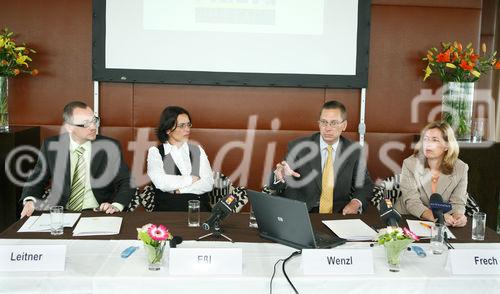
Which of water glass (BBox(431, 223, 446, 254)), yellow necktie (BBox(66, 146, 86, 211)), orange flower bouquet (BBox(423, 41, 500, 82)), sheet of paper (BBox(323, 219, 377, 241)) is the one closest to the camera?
water glass (BBox(431, 223, 446, 254))

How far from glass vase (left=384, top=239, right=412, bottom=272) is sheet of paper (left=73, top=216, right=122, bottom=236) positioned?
114 centimetres

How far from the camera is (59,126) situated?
420 centimetres

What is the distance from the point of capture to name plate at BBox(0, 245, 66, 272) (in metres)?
1.86

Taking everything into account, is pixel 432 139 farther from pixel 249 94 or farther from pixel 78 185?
pixel 78 185

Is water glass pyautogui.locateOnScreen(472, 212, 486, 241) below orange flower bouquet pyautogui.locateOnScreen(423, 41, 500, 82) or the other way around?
below

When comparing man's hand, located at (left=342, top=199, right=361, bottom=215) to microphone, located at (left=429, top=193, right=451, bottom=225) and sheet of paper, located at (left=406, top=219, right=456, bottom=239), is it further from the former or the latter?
microphone, located at (left=429, top=193, right=451, bottom=225)

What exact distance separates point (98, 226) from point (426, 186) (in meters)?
1.85

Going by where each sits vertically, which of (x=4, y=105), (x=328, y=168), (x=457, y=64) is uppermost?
(x=457, y=64)

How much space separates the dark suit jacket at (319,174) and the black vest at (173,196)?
574 millimetres

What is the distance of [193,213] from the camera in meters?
2.44

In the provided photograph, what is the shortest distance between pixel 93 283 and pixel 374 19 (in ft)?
10.8

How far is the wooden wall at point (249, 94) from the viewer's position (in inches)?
162

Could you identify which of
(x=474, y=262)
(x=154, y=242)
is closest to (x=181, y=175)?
(x=154, y=242)

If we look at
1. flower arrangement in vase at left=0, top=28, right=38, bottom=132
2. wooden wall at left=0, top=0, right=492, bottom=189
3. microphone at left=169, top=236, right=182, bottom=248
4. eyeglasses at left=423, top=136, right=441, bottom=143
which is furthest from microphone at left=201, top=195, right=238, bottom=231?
flower arrangement in vase at left=0, top=28, right=38, bottom=132
